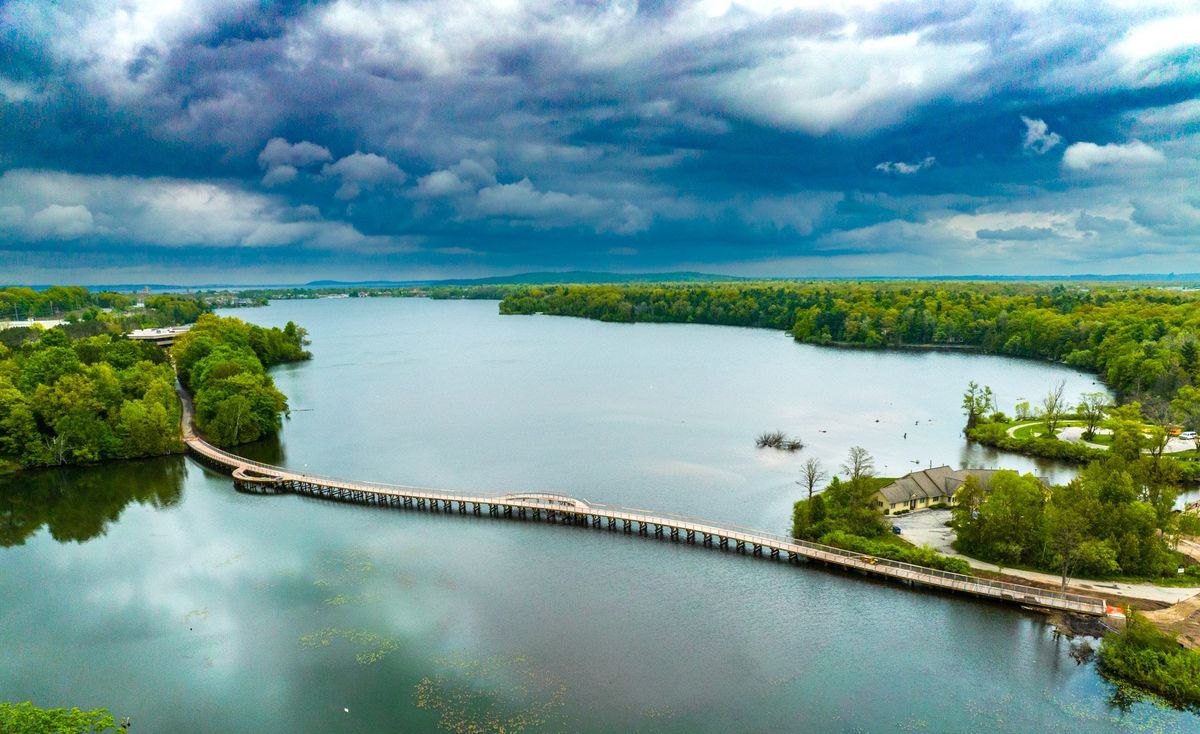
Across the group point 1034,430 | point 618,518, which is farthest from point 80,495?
Result: point 1034,430

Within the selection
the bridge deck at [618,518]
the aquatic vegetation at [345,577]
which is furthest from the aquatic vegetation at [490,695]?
the bridge deck at [618,518]

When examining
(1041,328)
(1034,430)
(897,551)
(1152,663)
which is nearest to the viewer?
(1152,663)

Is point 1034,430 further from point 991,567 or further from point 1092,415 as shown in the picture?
point 991,567

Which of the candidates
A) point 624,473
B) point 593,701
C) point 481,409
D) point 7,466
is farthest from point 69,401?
point 593,701

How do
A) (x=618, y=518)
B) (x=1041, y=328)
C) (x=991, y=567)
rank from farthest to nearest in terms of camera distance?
1. (x=1041, y=328)
2. (x=618, y=518)
3. (x=991, y=567)

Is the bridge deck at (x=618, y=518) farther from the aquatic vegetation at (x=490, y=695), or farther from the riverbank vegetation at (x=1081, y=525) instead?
the aquatic vegetation at (x=490, y=695)

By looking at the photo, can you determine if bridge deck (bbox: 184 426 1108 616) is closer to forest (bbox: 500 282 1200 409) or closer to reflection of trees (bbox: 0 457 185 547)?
reflection of trees (bbox: 0 457 185 547)

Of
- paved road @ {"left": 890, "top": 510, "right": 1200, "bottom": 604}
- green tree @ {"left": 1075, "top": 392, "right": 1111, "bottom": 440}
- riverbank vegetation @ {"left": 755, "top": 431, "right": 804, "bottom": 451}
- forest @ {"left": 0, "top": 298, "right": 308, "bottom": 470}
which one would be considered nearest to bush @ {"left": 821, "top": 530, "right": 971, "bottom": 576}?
paved road @ {"left": 890, "top": 510, "right": 1200, "bottom": 604}

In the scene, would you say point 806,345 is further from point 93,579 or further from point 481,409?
point 93,579
